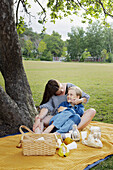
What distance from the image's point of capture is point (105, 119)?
4094mm

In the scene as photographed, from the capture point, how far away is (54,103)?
3.29 metres

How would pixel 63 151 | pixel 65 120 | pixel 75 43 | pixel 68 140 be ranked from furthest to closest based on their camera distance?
pixel 75 43
pixel 65 120
pixel 68 140
pixel 63 151

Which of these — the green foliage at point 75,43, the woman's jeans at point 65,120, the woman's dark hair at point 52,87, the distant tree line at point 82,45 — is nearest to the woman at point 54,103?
the woman's dark hair at point 52,87

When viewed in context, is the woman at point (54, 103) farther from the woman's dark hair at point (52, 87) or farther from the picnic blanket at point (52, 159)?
the picnic blanket at point (52, 159)

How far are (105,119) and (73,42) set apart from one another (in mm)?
16014

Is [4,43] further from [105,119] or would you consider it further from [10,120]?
[105,119]

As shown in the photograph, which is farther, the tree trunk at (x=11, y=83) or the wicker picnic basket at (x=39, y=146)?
the tree trunk at (x=11, y=83)

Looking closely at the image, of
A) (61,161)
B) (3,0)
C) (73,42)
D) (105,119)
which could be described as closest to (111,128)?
(105,119)

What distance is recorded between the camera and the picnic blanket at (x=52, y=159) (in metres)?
2.09

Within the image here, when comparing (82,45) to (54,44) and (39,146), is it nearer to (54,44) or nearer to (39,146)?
(54,44)

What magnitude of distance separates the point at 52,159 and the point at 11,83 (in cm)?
162

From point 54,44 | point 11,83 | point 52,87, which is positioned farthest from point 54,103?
point 54,44

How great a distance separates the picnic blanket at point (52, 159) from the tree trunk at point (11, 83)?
0.52 metres

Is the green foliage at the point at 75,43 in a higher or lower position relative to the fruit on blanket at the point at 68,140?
higher
